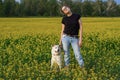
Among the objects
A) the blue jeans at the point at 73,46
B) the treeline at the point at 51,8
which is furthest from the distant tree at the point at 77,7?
the blue jeans at the point at 73,46

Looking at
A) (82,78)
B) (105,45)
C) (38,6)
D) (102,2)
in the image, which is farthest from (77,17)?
(102,2)

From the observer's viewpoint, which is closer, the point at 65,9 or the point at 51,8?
the point at 65,9

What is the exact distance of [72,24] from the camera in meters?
11.7

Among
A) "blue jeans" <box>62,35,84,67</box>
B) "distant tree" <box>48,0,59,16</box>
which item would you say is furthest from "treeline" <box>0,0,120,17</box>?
"blue jeans" <box>62,35,84,67</box>

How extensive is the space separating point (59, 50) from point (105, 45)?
7.02 m

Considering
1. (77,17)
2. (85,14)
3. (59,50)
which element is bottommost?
(85,14)

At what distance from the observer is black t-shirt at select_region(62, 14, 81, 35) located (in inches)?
459

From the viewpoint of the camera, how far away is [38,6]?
134m

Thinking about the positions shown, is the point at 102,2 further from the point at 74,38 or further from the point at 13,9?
the point at 74,38

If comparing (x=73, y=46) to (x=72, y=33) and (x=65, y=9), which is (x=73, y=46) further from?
(x=65, y=9)

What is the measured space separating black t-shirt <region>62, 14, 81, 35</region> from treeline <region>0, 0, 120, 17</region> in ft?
352

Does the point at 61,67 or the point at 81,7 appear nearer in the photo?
the point at 61,67

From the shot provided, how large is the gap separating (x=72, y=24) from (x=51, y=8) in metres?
118

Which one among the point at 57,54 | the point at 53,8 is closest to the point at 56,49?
the point at 57,54
